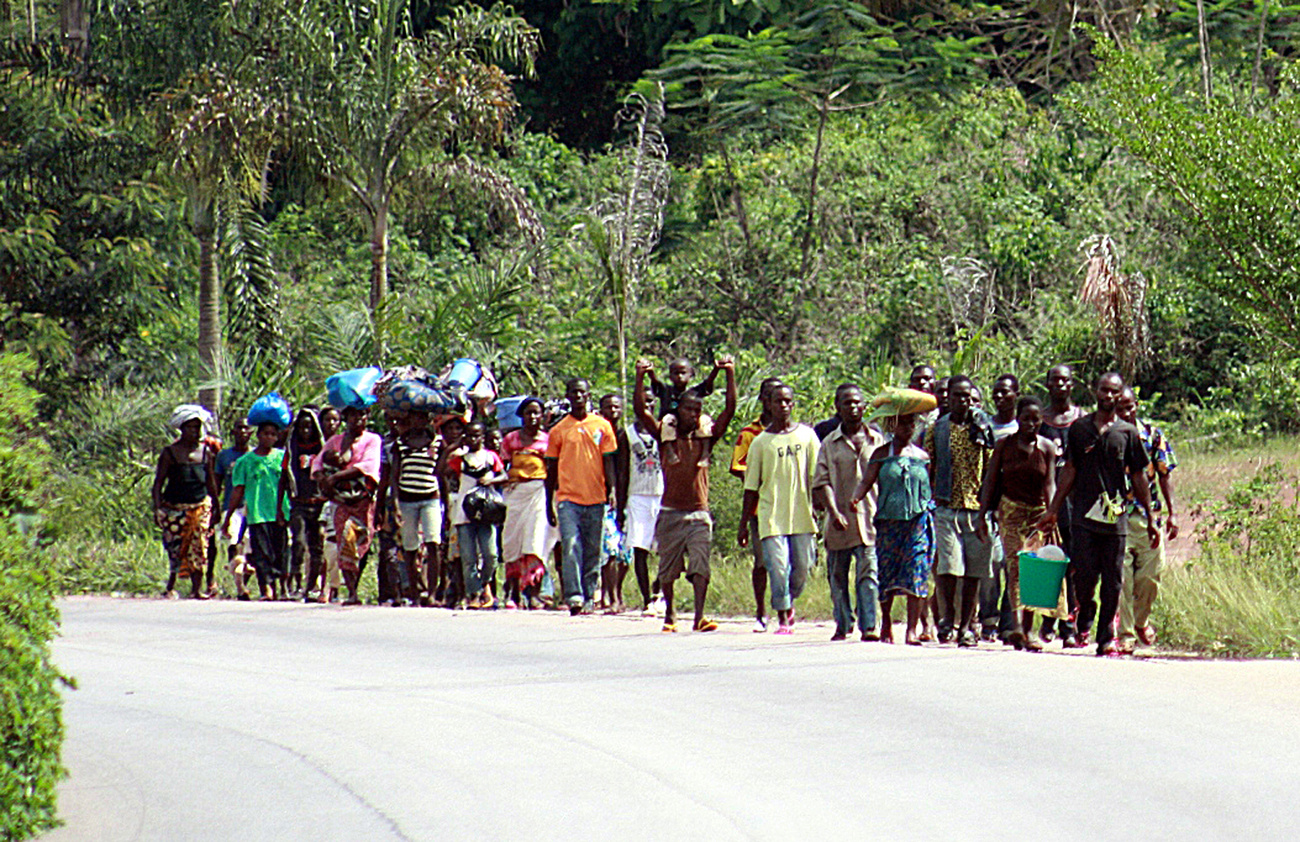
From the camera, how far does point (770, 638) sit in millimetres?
12500

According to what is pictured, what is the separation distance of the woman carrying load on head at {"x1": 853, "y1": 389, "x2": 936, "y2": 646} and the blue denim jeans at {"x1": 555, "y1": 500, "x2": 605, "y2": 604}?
10.5 ft

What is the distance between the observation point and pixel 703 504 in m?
12.8

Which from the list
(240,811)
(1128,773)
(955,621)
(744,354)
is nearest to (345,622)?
(955,621)

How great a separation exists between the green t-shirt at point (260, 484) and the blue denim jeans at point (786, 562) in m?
5.59

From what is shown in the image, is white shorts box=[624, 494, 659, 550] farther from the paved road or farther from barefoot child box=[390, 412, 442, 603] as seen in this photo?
the paved road

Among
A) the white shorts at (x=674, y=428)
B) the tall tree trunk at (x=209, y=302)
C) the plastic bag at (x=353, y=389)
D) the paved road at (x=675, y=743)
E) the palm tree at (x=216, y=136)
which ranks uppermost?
the palm tree at (x=216, y=136)

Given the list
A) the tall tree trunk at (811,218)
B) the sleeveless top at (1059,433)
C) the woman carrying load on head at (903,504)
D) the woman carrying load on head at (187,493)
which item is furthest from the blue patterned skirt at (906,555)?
the tall tree trunk at (811,218)

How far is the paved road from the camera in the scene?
269 inches

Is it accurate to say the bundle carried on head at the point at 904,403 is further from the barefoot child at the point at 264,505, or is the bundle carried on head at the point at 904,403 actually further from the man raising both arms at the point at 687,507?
the barefoot child at the point at 264,505

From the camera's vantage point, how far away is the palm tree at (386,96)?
71.5ft

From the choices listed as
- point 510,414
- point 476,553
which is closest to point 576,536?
point 476,553

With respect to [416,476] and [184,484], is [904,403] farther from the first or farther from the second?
[184,484]

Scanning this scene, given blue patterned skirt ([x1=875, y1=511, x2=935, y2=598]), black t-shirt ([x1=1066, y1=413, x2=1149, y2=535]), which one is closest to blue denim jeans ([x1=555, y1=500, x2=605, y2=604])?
blue patterned skirt ([x1=875, y1=511, x2=935, y2=598])

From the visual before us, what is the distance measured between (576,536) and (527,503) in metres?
0.77
